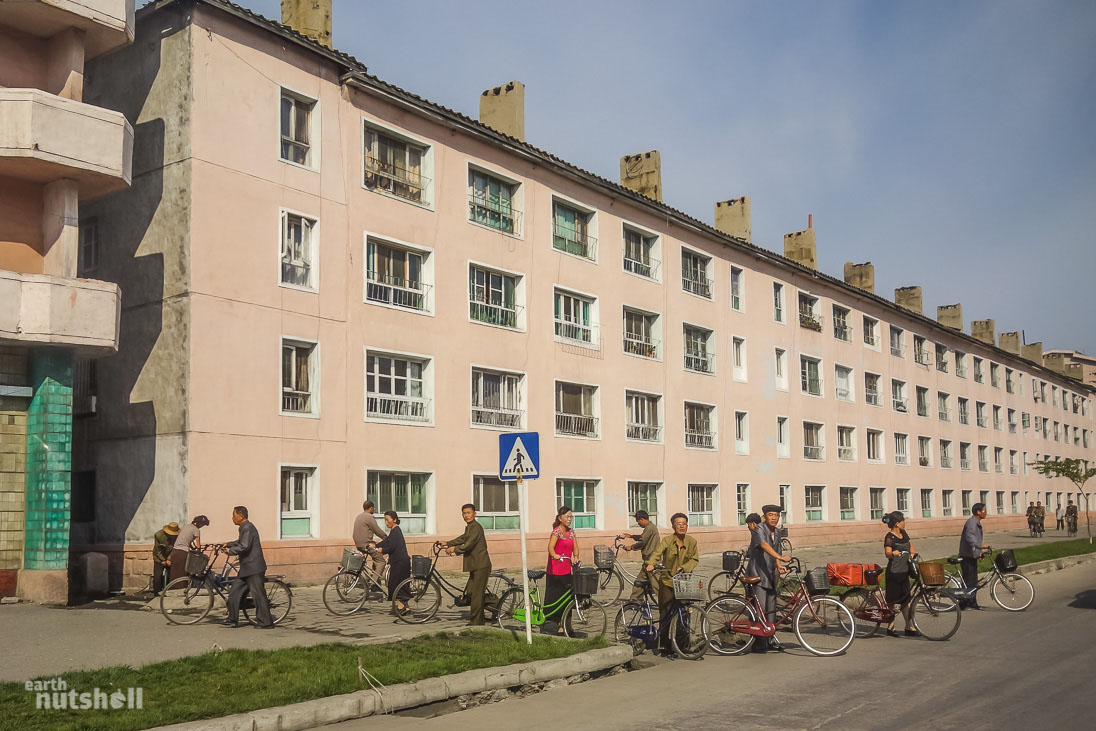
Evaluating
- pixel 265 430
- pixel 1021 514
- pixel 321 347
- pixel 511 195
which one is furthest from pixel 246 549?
pixel 1021 514

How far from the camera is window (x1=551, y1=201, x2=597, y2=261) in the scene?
31141 mm

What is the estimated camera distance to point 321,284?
76.0ft

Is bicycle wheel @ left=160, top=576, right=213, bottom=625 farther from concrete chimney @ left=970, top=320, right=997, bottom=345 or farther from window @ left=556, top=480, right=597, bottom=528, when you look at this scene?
concrete chimney @ left=970, top=320, right=997, bottom=345

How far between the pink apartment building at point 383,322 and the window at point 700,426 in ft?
0.41

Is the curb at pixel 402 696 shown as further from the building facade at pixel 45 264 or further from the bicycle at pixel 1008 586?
the building facade at pixel 45 264

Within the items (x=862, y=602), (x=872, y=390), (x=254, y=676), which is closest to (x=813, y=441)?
(x=872, y=390)

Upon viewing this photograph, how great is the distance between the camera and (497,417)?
1097 inches

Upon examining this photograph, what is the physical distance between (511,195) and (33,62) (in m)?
13.5

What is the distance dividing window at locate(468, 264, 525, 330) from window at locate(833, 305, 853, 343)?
22.7m

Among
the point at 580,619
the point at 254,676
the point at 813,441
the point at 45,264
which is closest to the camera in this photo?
the point at 254,676

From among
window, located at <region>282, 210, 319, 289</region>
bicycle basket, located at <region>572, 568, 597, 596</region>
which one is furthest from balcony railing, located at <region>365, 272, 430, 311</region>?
bicycle basket, located at <region>572, 568, 597, 596</region>

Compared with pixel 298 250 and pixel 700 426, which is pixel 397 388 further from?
pixel 700 426

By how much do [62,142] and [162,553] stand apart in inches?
308

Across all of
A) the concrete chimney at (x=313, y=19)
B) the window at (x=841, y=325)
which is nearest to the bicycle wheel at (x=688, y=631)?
the concrete chimney at (x=313, y=19)
